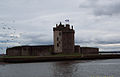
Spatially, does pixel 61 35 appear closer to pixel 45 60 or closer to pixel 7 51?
pixel 45 60

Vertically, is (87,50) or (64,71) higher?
(64,71)

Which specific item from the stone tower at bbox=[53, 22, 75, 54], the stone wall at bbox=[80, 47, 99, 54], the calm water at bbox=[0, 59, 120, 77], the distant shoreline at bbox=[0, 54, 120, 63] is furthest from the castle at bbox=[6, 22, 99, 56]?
the calm water at bbox=[0, 59, 120, 77]

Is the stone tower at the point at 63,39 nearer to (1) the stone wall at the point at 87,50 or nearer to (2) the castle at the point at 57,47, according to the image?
(2) the castle at the point at 57,47

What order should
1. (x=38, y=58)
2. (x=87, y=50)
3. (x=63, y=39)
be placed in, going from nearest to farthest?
(x=38, y=58) < (x=63, y=39) < (x=87, y=50)

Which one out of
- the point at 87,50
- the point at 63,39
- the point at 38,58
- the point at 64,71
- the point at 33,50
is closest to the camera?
Answer: the point at 64,71

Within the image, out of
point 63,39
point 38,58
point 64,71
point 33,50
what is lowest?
point 38,58

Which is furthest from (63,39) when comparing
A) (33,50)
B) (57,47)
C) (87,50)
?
(87,50)

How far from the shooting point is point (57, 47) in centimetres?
5738

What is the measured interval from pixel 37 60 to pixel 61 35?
14.2m

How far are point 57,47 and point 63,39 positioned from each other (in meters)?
2.92

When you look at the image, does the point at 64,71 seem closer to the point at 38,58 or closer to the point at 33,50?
the point at 38,58

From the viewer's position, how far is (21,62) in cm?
4472

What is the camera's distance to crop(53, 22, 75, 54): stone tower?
56500mm

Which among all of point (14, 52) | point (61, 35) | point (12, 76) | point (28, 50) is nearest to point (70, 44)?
point (61, 35)
